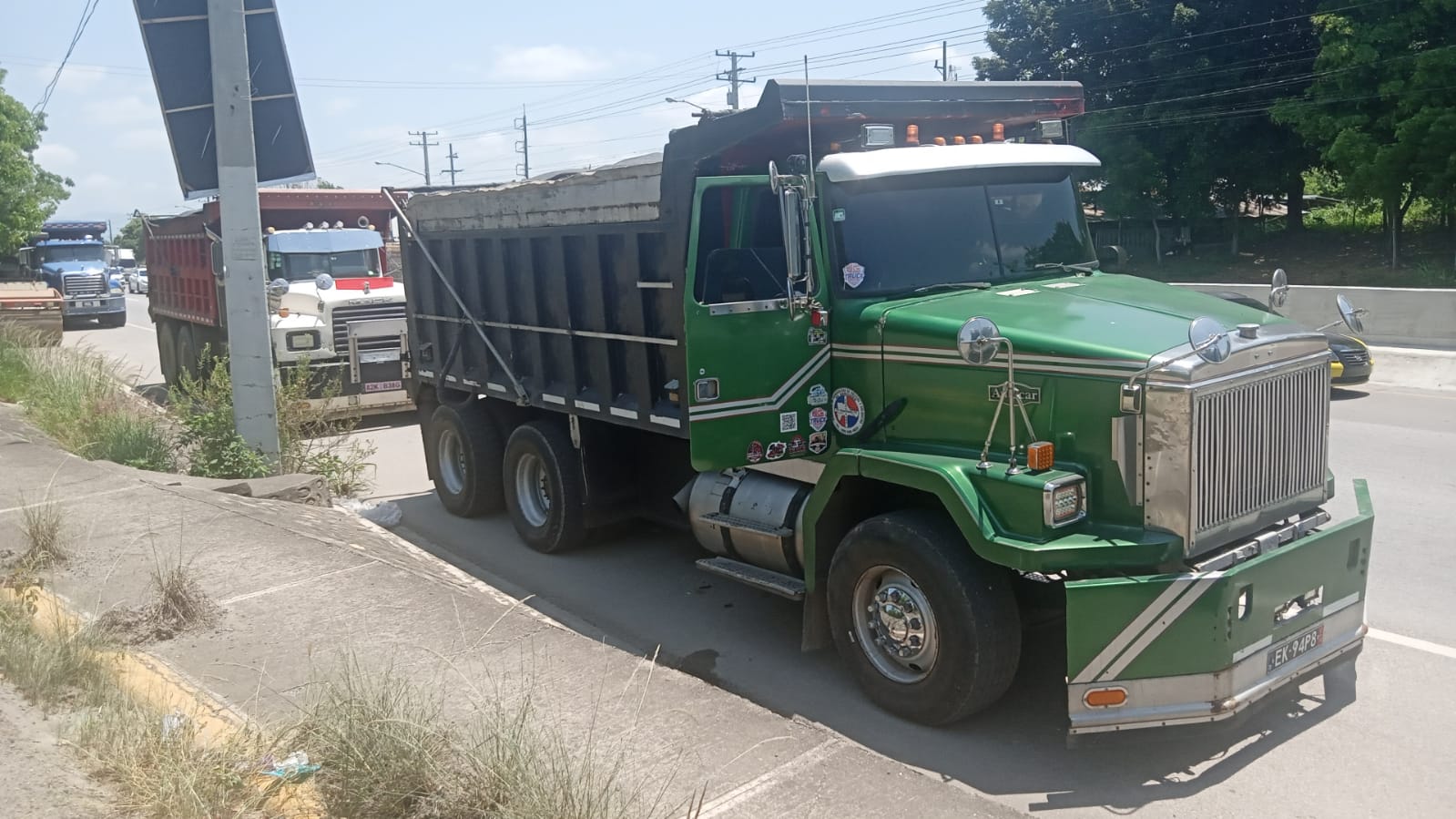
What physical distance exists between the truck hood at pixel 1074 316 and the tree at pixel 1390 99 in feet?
82.1

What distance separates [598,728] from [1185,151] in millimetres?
35793

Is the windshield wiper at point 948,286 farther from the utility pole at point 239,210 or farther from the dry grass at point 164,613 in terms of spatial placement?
the utility pole at point 239,210

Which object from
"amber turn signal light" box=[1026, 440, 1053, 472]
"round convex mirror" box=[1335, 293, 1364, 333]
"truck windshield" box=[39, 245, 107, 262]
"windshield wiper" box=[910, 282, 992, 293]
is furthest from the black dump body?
"truck windshield" box=[39, 245, 107, 262]

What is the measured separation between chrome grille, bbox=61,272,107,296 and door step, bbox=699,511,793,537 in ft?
112

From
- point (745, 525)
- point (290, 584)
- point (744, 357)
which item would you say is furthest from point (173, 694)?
point (744, 357)

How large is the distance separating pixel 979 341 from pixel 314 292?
12435mm

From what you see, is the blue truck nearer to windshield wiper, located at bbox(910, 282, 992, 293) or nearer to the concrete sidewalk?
the concrete sidewalk

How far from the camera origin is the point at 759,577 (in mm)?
6559

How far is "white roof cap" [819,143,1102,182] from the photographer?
6.13 metres

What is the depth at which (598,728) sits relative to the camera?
4.98 m

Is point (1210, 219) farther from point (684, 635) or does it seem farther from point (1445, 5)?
point (684, 635)

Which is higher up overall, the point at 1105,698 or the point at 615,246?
the point at 615,246

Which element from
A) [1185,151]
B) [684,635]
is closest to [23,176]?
[1185,151]

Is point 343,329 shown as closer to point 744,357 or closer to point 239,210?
point 239,210
